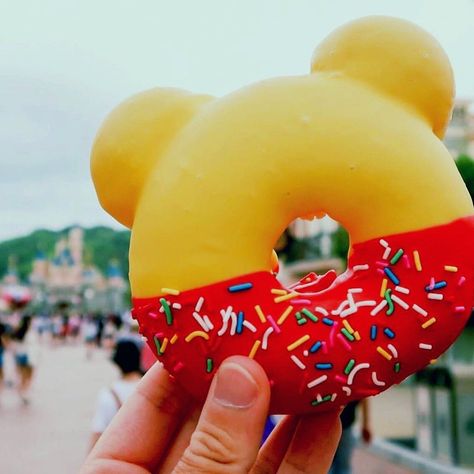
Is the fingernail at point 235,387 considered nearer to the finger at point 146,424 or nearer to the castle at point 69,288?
the finger at point 146,424

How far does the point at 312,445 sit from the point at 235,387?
0.58 metres

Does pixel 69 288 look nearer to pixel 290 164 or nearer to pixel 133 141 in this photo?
pixel 133 141

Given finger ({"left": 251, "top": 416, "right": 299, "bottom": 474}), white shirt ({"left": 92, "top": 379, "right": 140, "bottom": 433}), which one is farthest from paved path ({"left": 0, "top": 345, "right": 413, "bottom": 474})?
finger ({"left": 251, "top": 416, "right": 299, "bottom": 474})

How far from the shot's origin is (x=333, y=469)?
598 centimetres

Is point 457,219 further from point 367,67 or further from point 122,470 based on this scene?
point 122,470

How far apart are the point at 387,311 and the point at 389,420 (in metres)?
10.3

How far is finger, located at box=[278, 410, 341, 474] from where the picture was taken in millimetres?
2158

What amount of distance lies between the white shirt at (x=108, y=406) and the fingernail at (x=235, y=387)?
2.67 metres

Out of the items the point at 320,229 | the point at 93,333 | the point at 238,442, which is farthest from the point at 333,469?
the point at 93,333

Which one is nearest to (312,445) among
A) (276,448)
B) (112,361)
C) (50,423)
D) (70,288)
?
(276,448)

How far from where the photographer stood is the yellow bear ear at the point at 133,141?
1.93m

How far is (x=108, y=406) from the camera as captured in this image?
4.44 m

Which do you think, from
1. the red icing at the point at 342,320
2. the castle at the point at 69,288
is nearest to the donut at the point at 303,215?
the red icing at the point at 342,320

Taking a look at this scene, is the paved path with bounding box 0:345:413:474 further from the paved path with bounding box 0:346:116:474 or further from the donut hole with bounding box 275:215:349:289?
the donut hole with bounding box 275:215:349:289
